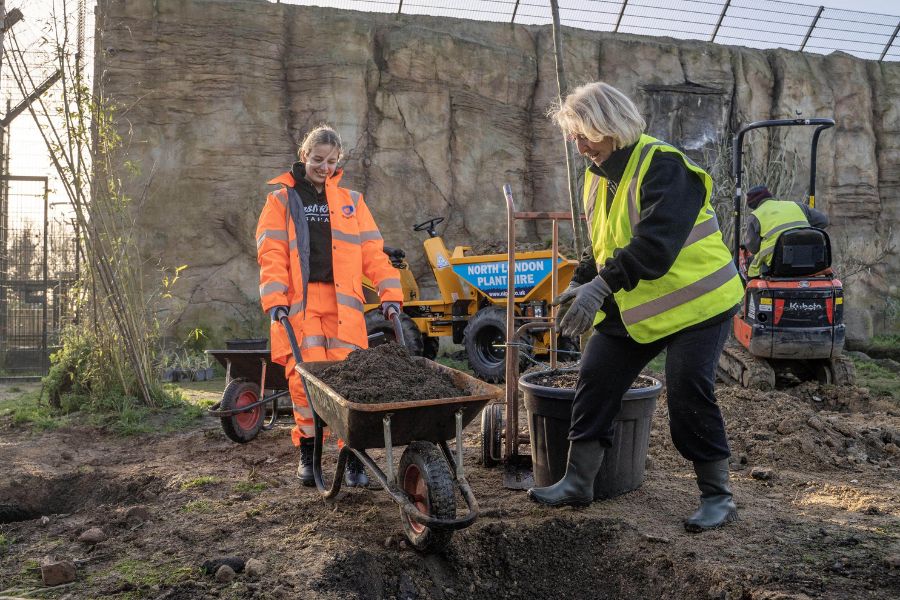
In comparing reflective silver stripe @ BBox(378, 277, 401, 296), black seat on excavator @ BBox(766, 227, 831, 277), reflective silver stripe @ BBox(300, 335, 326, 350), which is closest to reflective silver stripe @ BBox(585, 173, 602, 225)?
reflective silver stripe @ BBox(378, 277, 401, 296)

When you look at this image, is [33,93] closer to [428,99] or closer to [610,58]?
[428,99]

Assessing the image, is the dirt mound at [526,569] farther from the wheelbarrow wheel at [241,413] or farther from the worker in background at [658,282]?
the wheelbarrow wheel at [241,413]

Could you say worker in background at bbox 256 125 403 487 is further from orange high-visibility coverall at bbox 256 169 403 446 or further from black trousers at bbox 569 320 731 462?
black trousers at bbox 569 320 731 462

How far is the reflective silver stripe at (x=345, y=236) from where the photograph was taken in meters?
3.77

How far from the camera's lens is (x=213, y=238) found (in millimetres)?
10117

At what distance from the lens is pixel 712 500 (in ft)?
9.70

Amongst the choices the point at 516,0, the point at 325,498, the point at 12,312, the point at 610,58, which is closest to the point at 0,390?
the point at 12,312

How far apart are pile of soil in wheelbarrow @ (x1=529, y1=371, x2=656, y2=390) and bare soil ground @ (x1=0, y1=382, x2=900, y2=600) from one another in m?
0.49

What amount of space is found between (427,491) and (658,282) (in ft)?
3.83

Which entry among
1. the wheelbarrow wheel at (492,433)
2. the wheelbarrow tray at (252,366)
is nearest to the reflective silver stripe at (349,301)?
the wheelbarrow wheel at (492,433)

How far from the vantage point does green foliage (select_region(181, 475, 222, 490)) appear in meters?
3.65

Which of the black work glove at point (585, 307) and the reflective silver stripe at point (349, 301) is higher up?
the reflective silver stripe at point (349, 301)

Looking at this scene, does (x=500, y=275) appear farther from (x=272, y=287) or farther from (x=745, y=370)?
(x=272, y=287)

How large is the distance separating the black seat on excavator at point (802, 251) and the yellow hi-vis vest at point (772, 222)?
0.18 feet
